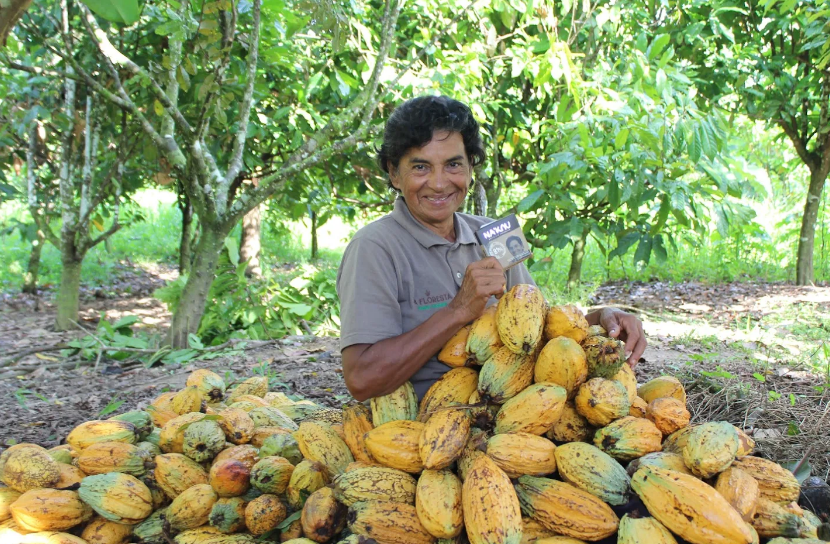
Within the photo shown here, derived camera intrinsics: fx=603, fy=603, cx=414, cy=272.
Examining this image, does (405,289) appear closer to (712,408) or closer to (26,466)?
(26,466)

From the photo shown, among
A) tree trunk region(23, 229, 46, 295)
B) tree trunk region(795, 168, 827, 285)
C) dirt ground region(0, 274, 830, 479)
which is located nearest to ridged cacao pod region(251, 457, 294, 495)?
dirt ground region(0, 274, 830, 479)

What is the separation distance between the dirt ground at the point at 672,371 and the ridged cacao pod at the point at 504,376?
1115 mm

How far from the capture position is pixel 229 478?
5.25 ft

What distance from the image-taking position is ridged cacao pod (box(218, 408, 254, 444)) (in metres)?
1.85

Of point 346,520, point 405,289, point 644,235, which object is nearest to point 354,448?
point 346,520

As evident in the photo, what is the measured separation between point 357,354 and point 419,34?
432 centimetres

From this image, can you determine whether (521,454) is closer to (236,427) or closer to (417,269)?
(417,269)

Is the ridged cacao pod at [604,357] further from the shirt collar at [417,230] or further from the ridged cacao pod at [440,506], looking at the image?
the shirt collar at [417,230]

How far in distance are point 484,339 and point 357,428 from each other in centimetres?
44

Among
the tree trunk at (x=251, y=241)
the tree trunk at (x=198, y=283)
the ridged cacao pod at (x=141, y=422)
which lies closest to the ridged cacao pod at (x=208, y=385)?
the ridged cacao pod at (x=141, y=422)

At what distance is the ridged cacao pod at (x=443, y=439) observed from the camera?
139cm

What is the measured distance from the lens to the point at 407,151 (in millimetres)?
2027

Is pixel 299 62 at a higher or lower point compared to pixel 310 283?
higher

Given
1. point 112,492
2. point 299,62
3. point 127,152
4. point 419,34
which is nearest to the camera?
point 112,492
